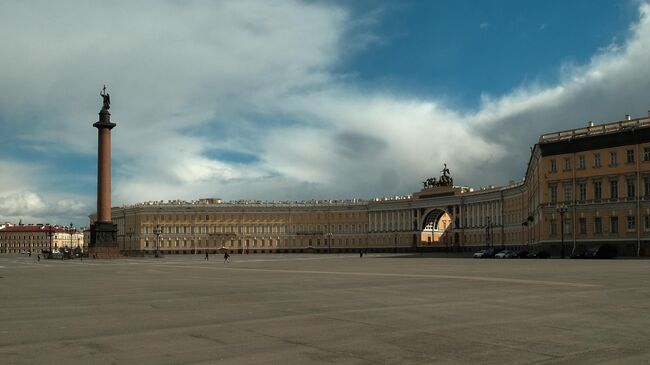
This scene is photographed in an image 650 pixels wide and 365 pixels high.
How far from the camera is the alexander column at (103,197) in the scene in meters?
88.9

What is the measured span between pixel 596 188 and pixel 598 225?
404 cm

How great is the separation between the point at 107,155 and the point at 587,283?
245ft

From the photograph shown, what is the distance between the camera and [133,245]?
166m

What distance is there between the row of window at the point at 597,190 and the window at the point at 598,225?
7.36 ft

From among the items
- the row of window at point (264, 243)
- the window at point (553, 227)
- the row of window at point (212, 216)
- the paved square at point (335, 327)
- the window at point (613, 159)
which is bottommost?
the row of window at point (264, 243)

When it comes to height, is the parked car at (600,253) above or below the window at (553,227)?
below

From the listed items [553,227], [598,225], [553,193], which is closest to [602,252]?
[598,225]

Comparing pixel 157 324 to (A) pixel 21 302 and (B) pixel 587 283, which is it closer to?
(A) pixel 21 302

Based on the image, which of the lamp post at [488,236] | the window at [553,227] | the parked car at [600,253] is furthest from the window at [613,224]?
the lamp post at [488,236]

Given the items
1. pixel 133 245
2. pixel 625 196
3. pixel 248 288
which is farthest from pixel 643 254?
pixel 133 245

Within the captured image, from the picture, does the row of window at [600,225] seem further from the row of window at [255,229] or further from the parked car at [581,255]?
the row of window at [255,229]

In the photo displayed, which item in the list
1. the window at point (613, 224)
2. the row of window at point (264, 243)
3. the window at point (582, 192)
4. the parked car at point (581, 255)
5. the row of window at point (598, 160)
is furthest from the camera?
the row of window at point (264, 243)

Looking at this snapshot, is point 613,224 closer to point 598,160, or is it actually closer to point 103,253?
point 598,160

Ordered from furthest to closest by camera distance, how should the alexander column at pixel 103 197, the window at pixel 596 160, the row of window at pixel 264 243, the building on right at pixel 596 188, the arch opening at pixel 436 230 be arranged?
the row of window at pixel 264 243
the arch opening at pixel 436 230
the alexander column at pixel 103 197
the window at pixel 596 160
the building on right at pixel 596 188
